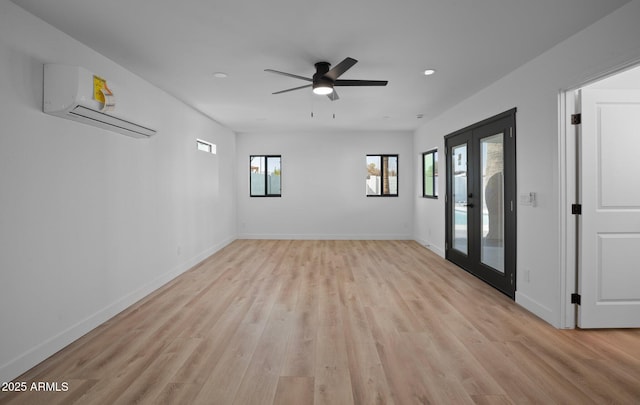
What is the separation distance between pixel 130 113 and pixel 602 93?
4624 mm

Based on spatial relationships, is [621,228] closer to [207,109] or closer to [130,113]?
[130,113]

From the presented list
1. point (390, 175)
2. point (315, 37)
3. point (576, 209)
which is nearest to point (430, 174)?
point (390, 175)

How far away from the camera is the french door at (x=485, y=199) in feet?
12.3

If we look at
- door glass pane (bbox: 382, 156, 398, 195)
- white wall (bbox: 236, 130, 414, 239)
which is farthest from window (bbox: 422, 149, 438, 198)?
door glass pane (bbox: 382, 156, 398, 195)

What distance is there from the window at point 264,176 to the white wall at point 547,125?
16.9 feet

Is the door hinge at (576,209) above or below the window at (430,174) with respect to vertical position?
below

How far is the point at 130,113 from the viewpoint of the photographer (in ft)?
11.1

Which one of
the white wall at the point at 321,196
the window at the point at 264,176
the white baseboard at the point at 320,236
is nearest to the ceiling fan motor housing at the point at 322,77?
the white wall at the point at 321,196

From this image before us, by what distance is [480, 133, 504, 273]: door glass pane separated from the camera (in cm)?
397

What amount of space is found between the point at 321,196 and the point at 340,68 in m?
5.01

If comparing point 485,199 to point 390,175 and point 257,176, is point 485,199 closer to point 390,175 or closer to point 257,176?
point 390,175

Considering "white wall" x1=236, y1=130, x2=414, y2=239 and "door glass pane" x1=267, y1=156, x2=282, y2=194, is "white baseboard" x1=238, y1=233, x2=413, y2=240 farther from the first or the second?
"door glass pane" x1=267, y1=156, x2=282, y2=194

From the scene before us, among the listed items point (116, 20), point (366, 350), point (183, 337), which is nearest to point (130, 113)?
point (116, 20)

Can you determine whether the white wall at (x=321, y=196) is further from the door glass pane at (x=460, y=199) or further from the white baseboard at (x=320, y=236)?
the door glass pane at (x=460, y=199)
